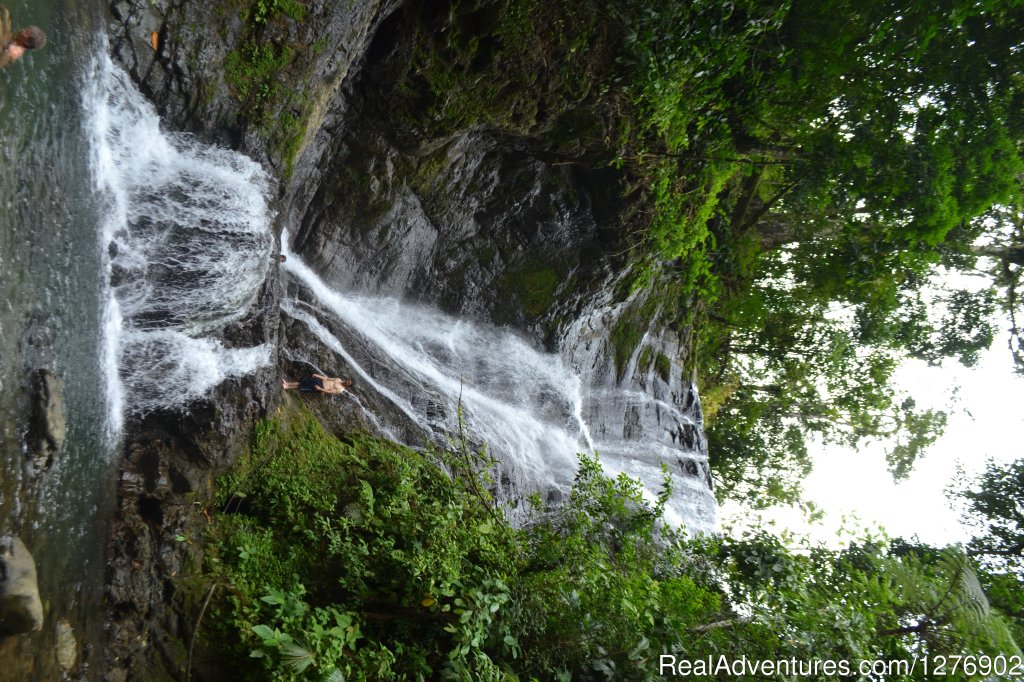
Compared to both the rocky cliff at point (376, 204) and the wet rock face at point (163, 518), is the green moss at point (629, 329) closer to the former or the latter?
the rocky cliff at point (376, 204)

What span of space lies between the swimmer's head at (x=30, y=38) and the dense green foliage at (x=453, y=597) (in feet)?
9.86

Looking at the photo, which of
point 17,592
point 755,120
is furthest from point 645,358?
point 17,592

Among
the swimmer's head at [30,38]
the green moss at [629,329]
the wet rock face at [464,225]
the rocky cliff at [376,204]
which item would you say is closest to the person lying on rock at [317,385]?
the rocky cliff at [376,204]

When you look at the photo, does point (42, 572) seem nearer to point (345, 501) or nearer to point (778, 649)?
point (345, 501)

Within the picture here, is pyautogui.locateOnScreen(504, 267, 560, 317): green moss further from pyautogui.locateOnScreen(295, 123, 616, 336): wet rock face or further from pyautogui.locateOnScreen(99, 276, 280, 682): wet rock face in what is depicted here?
pyautogui.locateOnScreen(99, 276, 280, 682): wet rock face

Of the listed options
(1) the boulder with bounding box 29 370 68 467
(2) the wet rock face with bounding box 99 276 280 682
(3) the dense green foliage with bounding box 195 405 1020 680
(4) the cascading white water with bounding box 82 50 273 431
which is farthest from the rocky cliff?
(1) the boulder with bounding box 29 370 68 467

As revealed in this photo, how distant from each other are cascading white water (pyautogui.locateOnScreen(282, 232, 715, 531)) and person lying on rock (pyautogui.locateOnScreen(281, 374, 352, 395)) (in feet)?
1.25

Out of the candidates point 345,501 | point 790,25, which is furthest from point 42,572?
point 790,25

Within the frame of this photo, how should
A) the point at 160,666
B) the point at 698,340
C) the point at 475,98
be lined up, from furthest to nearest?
the point at 698,340 → the point at 475,98 → the point at 160,666

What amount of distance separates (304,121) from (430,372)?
3.45m

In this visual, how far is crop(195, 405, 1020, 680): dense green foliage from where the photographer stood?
4.32 metres

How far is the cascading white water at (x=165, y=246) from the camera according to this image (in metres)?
4.27

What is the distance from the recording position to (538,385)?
353 inches

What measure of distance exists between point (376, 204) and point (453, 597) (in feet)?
13.0
